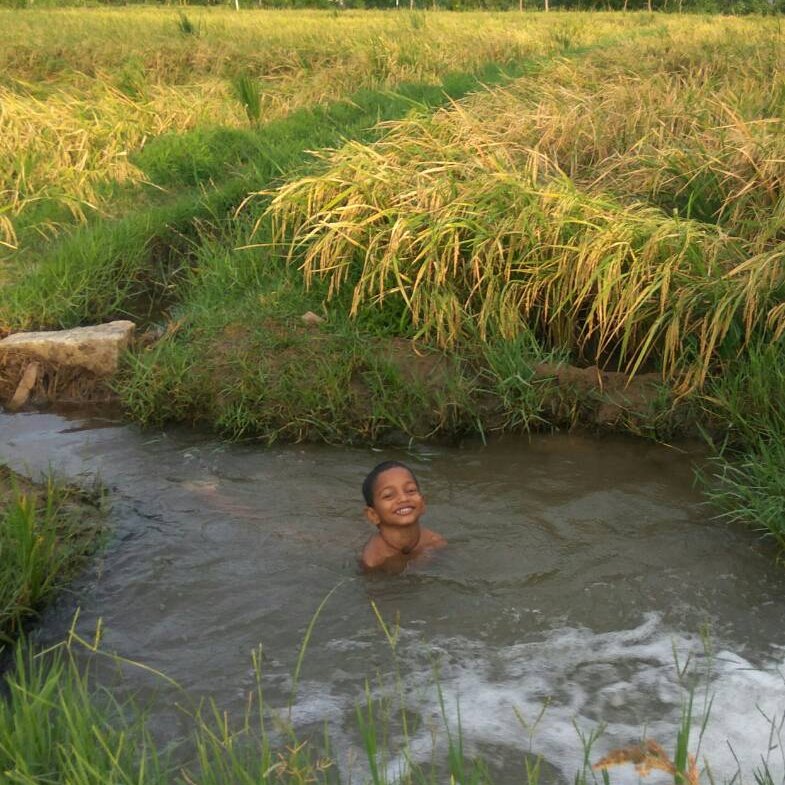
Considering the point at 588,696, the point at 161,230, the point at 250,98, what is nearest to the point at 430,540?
the point at 588,696

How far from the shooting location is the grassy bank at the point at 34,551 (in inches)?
A: 139

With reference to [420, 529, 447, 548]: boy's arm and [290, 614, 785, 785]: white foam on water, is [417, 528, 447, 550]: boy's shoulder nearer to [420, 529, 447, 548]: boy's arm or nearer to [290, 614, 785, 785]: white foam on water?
[420, 529, 447, 548]: boy's arm

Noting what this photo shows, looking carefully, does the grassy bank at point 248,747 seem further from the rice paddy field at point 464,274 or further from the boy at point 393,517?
the rice paddy field at point 464,274

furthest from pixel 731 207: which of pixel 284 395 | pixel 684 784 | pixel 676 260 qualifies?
pixel 684 784

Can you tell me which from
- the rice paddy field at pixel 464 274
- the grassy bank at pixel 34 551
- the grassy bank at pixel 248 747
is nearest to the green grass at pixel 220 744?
the grassy bank at pixel 248 747

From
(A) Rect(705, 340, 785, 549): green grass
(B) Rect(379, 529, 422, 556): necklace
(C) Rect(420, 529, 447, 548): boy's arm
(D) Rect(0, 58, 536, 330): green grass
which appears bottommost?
(C) Rect(420, 529, 447, 548): boy's arm

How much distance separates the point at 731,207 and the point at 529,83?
3955mm

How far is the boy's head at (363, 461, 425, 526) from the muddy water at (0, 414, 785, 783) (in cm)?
26

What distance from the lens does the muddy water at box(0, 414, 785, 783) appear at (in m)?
3.23

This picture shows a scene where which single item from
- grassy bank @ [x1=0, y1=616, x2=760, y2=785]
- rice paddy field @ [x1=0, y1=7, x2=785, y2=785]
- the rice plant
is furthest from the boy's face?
the rice plant

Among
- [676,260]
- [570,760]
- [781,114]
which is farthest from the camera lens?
[781,114]

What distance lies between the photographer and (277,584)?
4.06 meters

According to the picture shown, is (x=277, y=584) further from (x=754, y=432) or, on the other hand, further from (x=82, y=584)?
(x=754, y=432)

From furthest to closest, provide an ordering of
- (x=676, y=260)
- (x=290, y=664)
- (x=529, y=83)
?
(x=529, y=83) < (x=676, y=260) < (x=290, y=664)
